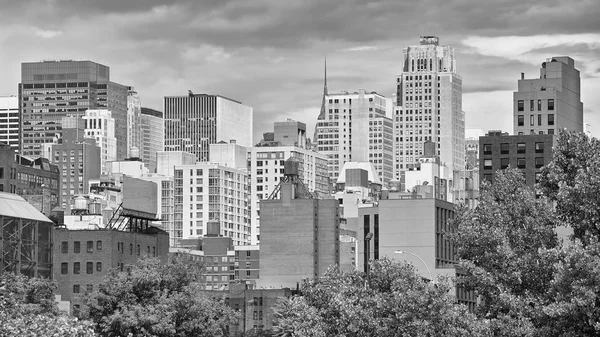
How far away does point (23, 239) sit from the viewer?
14975 centimetres

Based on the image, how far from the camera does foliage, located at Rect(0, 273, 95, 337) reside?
63219 millimetres

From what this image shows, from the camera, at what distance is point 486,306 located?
71562 mm

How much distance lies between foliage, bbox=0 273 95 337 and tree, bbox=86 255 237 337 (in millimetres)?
4422

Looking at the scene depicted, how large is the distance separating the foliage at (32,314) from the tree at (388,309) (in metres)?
14.2

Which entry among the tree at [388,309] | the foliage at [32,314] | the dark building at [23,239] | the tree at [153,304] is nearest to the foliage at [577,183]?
the tree at [388,309]

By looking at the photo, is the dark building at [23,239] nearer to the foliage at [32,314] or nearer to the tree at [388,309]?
the foliage at [32,314]

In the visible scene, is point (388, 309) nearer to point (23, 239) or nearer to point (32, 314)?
point (32, 314)

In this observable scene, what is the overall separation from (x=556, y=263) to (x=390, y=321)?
17.0m

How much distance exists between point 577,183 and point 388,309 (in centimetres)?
1890

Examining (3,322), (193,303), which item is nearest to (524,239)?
(3,322)

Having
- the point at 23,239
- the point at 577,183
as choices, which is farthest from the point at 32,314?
the point at 23,239

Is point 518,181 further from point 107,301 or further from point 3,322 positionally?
point 107,301

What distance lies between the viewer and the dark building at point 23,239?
477 feet

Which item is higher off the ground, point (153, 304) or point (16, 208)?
point (16, 208)
